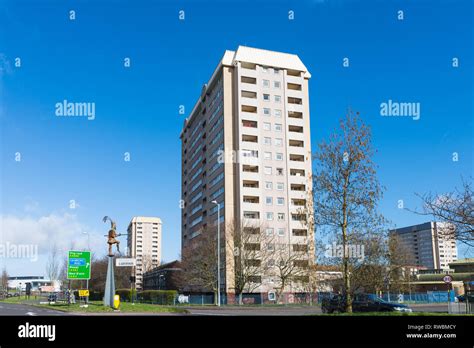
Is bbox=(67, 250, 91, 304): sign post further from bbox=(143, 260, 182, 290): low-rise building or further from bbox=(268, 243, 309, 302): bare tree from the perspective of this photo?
bbox=(143, 260, 182, 290): low-rise building

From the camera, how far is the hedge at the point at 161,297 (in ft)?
189

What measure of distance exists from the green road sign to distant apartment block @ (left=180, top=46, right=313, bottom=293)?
1347 inches

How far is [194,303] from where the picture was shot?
60.2 m

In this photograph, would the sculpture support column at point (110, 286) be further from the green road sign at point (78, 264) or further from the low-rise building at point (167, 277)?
the low-rise building at point (167, 277)

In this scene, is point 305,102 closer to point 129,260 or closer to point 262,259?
point 262,259

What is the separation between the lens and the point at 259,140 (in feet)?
269

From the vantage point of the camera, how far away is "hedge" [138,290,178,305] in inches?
2266

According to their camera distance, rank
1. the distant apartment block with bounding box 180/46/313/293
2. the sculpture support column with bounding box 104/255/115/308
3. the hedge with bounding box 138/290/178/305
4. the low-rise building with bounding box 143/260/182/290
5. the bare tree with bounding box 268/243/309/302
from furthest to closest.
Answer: the low-rise building with bounding box 143/260/182/290, the distant apartment block with bounding box 180/46/313/293, the bare tree with bounding box 268/243/309/302, the hedge with bounding box 138/290/178/305, the sculpture support column with bounding box 104/255/115/308

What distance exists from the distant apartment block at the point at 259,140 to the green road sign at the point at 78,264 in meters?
34.2

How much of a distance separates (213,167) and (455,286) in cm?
4895

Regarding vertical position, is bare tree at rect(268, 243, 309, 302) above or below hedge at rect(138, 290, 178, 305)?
above

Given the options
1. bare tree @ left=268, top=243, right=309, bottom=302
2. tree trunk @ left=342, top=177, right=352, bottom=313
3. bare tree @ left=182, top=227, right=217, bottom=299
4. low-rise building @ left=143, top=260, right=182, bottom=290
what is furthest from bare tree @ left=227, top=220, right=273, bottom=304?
tree trunk @ left=342, top=177, right=352, bottom=313

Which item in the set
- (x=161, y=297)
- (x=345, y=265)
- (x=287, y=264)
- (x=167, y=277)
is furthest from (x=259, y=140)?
(x=345, y=265)
